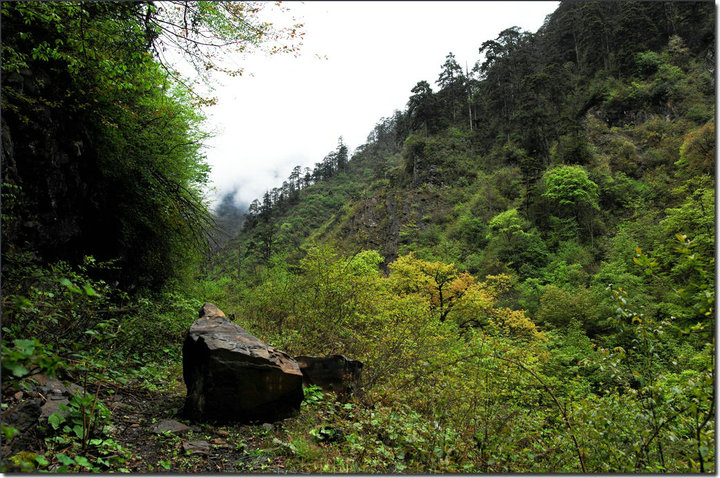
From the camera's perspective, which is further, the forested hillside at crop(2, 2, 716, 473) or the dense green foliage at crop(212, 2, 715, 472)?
the dense green foliage at crop(212, 2, 715, 472)

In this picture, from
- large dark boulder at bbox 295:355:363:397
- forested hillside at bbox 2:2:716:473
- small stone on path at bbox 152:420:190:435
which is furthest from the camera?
large dark boulder at bbox 295:355:363:397

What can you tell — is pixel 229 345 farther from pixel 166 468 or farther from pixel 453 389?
pixel 453 389

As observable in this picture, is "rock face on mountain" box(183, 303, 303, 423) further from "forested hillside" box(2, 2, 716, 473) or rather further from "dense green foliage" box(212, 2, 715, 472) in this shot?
"dense green foliage" box(212, 2, 715, 472)

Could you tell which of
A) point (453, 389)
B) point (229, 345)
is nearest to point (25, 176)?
point (229, 345)

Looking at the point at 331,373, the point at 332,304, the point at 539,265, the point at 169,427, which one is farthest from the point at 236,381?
the point at 539,265

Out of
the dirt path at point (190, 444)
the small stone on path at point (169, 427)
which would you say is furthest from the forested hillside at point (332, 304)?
the small stone on path at point (169, 427)

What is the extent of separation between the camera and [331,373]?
206 inches

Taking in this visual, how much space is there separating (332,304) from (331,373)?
294 centimetres

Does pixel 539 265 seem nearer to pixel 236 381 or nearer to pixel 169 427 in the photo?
pixel 236 381

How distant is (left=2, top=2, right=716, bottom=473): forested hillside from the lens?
3.01 m

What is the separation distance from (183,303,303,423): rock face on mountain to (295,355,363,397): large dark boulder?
76 cm

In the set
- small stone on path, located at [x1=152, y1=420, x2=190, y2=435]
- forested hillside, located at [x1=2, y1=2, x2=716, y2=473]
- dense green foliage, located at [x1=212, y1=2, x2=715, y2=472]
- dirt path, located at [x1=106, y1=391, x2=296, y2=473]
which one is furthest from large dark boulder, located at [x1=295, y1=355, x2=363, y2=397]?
small stone on path, located at [x1=152, y1=420, x2=190, y2=435]

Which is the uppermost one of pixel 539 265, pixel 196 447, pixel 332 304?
pixel 539 265

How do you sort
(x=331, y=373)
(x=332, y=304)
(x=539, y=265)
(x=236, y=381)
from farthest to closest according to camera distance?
(x=539, y=265), (x=332, y=304), (x=331, y=373), (x=236, y=381)
